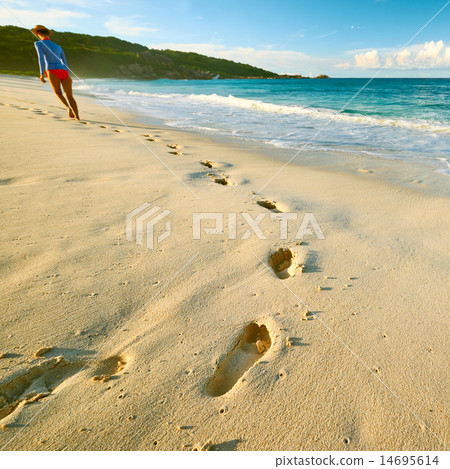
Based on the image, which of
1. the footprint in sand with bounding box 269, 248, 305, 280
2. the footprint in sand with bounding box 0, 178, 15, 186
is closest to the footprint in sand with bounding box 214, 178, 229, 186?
the footprint in sand with bounding box 269, 248, 305, 280

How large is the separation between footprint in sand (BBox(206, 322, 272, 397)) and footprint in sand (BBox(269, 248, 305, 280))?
53cm

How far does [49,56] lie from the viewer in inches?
215

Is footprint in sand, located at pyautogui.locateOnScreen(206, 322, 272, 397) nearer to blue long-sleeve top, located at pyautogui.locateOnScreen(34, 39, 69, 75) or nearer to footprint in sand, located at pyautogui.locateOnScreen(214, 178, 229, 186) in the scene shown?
footprint in sand, located at pyautogui.locateOnScreen(214, 178, 229, 186)

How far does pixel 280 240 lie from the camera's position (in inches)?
92.9

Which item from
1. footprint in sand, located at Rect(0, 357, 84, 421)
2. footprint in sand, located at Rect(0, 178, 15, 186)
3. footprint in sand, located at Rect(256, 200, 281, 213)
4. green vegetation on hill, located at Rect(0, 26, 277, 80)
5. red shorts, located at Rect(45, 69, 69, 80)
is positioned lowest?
footprint in sand, located at Rect(0, 357, 84, 421)

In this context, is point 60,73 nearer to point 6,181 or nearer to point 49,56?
point 49,56

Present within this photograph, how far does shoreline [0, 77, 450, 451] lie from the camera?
113cm

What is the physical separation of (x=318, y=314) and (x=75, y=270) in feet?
5.06

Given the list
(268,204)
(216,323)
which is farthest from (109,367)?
(268,204)

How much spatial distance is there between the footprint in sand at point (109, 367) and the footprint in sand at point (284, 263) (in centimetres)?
113

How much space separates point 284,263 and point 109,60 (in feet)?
224

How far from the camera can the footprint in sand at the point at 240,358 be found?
51.9 inches

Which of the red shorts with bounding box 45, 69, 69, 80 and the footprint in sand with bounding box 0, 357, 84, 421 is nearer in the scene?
the footprint in sand with bounding box 0, 357, 84, 421

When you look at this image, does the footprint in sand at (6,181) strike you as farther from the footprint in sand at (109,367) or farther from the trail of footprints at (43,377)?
the footprint in sand at (109,367)
